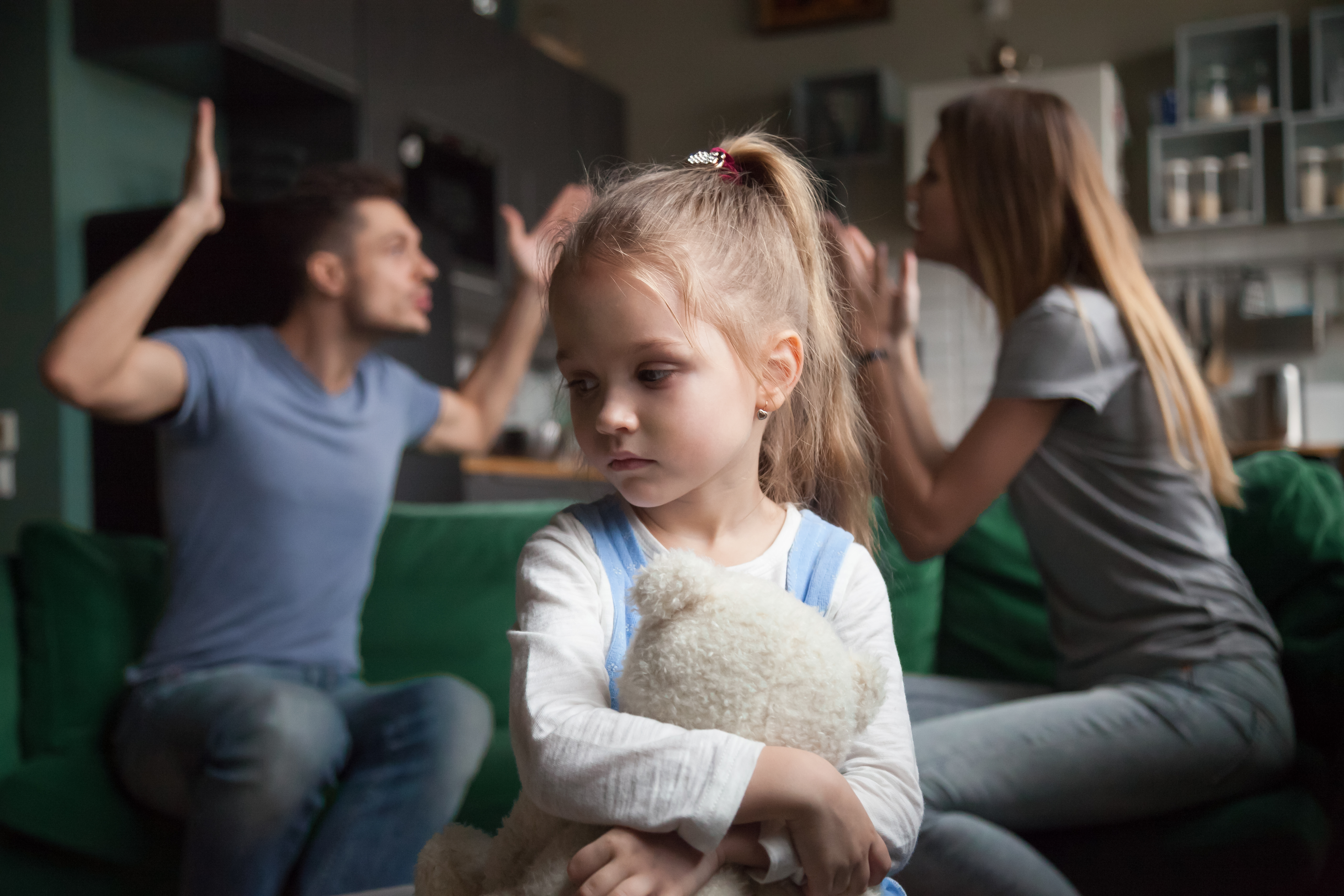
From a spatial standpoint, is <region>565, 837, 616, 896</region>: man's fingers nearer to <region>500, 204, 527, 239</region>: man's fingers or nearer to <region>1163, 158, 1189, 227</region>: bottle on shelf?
<region>500, 204, 527, 239</region>: man's fingers

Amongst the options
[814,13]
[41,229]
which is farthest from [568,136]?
[41,229]

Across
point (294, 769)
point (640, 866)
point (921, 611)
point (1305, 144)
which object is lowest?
point (294, 769)

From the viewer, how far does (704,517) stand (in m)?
0.66

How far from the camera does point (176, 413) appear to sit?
1.48m

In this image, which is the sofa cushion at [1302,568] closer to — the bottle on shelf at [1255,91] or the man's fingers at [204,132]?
the man's fingers at [204,132]

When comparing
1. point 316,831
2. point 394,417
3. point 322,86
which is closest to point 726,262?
point 316,831

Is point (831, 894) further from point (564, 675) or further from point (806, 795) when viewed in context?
point (564, 675)

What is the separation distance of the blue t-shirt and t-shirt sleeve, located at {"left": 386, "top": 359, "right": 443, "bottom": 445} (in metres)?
0.14

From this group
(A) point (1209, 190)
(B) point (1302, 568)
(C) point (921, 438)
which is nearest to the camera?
(C) point (921, 438)

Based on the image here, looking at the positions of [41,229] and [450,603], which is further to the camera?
[41,229]

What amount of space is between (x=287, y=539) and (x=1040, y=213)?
1094mm

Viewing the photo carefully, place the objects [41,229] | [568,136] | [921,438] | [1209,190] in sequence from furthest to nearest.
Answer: [568,136]
[1209,190]
[41,229]
[921,438]

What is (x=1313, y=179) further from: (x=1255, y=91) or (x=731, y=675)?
(x=731, y=675)

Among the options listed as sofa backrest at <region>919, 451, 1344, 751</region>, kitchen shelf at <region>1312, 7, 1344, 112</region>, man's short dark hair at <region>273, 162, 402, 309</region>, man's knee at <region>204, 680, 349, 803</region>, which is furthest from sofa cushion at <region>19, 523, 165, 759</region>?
kitchen shelf at <region>1312, 7, 1344, 112</region>
